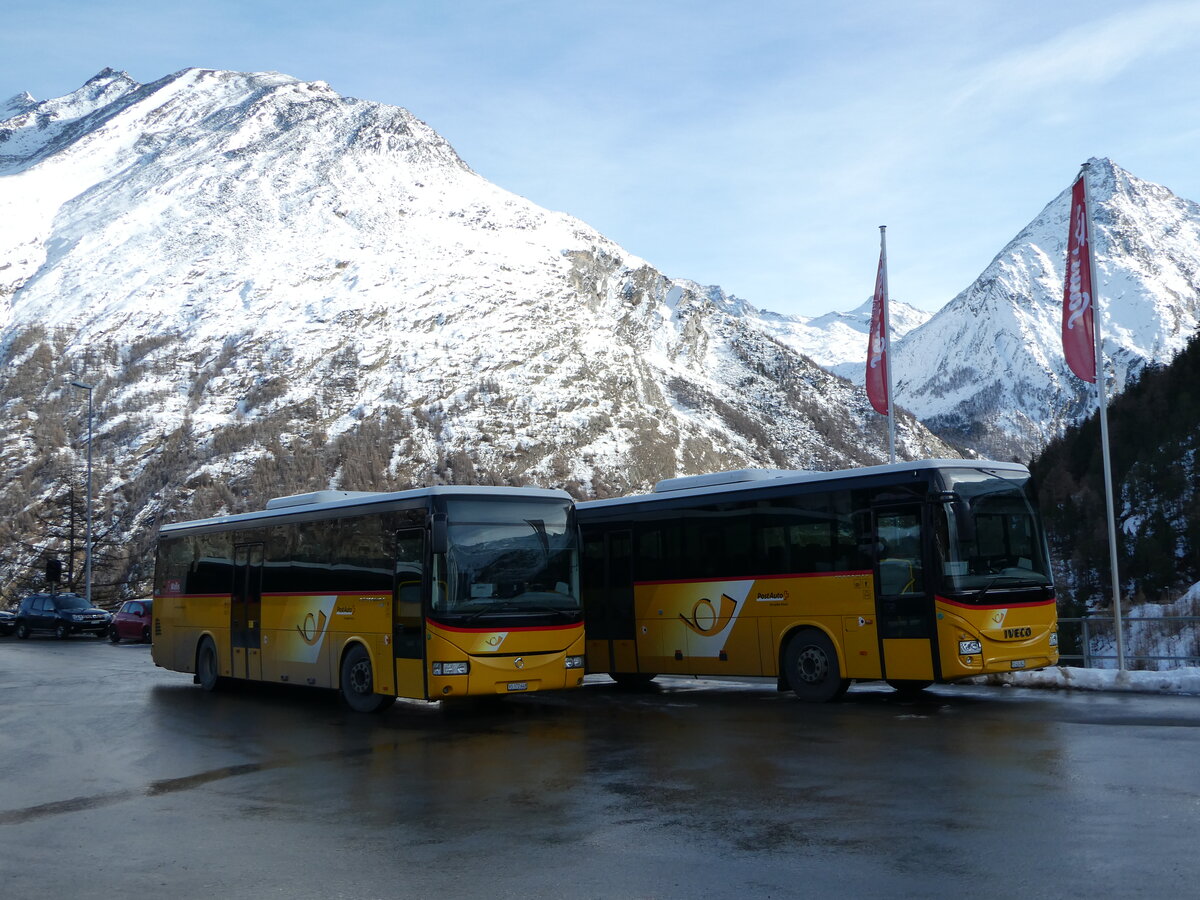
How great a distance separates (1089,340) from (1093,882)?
1382cm

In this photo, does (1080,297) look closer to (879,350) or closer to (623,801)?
(879,350)

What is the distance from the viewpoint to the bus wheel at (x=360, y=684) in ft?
55.0

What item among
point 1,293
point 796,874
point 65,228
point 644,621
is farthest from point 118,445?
point 796,874

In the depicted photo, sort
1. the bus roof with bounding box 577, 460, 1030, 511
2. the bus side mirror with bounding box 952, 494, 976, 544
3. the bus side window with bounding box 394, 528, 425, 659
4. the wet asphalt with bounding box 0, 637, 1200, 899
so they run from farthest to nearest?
the bus roof with bounding box 577, 460, 1030, 511
the bus side window with bounding box 394, 528, 425, 659
the bus side mirror with bounding box 952, 494, 976, 544
the wet asphalt with bounding box 0, 637, 1200, 899

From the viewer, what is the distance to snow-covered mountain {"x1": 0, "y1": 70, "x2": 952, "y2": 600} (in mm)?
135875

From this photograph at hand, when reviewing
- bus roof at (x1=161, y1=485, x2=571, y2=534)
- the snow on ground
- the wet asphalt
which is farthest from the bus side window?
the snow on ground

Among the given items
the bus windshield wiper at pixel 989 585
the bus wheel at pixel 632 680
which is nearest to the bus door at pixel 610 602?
the bus wheel at pixel 632 680

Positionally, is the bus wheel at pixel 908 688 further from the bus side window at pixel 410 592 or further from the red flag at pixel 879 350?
the red flag at pixel 879 350

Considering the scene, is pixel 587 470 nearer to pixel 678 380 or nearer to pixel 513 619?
pixel 678 380

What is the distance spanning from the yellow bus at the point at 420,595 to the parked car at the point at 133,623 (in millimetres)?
21671

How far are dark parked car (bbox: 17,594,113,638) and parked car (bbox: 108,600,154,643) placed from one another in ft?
11.6

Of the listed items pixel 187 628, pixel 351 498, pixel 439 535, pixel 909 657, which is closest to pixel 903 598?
pixel 909 657

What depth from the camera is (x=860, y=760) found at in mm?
11133

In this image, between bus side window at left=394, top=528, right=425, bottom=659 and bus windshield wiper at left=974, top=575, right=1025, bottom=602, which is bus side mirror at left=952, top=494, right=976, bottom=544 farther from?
bus side window at left=394, top=528, right=425, bottom=659
